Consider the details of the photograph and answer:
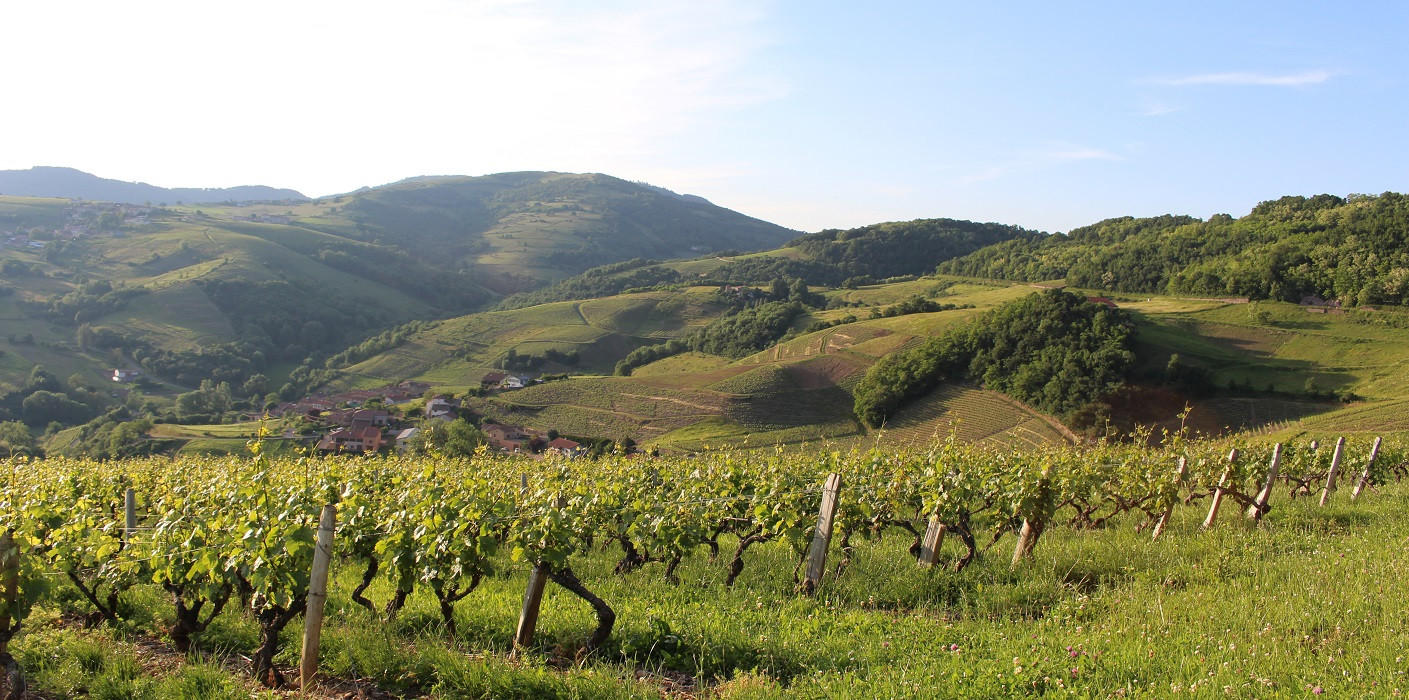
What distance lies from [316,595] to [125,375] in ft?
329

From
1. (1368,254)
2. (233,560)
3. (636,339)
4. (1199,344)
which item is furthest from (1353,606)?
(636,339)

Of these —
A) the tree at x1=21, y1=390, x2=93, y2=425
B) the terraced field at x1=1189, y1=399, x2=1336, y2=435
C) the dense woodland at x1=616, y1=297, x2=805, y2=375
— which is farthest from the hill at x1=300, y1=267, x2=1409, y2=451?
the tree at x1=21, y1=390, x2=93, y2=425

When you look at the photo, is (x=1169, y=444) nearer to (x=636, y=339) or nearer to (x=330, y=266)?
(x=636, y=339)

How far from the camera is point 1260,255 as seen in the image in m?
72.1

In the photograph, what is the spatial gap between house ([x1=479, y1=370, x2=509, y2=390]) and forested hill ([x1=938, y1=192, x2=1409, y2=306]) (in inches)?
2869

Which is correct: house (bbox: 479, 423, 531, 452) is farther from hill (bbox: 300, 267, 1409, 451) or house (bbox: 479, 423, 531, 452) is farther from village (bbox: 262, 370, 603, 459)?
hill (bbox: 300, 267, 1409, 451)

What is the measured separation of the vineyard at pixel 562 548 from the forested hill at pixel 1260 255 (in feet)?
231

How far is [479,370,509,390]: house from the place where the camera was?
75.3 meters

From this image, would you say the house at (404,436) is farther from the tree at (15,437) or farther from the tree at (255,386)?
the tree at (255,386)

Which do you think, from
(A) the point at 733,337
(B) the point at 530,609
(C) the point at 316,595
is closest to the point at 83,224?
(A) the point at 733,337

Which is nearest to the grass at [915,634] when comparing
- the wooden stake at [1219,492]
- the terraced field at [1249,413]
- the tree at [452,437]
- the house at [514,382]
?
the wooden stake at [1219,492]

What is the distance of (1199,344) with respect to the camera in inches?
2248

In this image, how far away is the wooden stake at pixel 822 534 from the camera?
6871mm

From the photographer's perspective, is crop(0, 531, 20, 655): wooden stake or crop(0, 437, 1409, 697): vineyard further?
crop(0, 437, 1409, 697): vineyard
